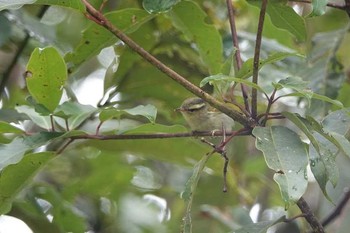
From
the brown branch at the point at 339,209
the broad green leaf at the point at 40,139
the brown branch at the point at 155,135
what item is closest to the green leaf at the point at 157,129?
the brown branch at the point at 155,135

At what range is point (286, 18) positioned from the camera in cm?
171

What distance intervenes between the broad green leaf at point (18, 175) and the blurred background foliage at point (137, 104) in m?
0.22

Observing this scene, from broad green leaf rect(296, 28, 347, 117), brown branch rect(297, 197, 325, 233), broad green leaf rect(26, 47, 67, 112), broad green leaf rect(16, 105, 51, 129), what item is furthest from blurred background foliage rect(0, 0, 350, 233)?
brown branch rect(297, 197, 325, 233)

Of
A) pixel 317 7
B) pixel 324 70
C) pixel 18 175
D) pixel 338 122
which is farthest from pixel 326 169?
pixel 324 70

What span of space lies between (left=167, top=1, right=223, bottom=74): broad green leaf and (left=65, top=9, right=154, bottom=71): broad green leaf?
19 centimetres

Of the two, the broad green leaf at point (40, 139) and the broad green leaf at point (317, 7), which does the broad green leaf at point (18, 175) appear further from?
the broad green leaf at point (317, 7)

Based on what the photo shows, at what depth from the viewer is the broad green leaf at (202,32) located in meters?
1.90

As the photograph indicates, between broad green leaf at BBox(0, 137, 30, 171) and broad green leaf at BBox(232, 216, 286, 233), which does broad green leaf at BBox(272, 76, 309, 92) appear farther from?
broad green leaf at BBox(0, 137, 30, 171)

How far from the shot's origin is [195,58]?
2.39 m

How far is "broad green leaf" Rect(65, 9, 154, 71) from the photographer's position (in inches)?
66.7

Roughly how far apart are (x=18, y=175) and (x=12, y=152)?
83 mm

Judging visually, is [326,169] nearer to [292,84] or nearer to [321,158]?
[321,158]

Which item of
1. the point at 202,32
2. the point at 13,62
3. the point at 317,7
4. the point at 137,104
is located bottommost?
the point at 137,104

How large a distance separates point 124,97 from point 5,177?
81cm
